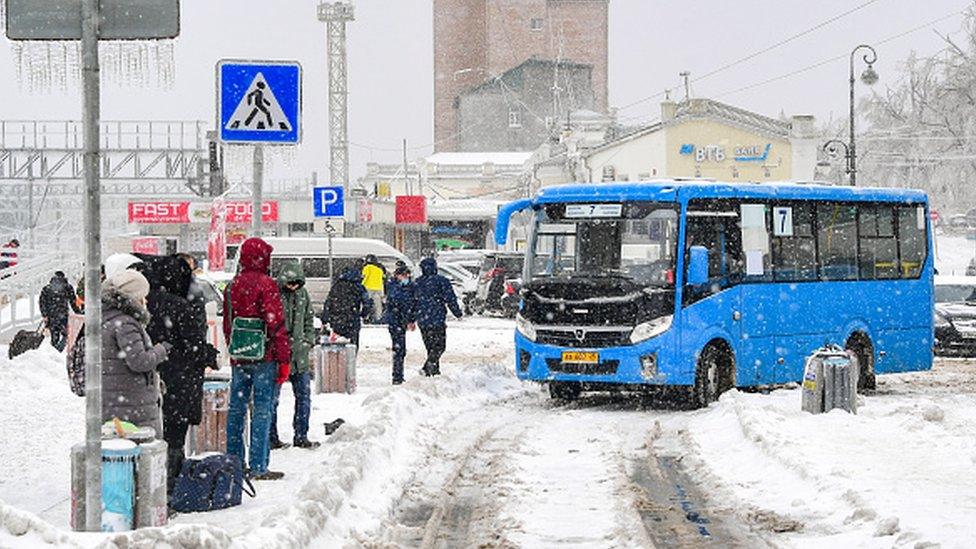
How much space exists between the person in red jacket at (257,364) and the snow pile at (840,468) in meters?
3.48

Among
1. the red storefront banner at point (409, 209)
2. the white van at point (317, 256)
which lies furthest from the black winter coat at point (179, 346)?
the red storefront banner at point (409, 209)

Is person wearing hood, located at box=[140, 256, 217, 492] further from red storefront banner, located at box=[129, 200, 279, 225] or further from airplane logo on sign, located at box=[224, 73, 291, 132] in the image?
red storefront banner, located at box=[129, 200, 279, 225]

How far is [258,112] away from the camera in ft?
45.0

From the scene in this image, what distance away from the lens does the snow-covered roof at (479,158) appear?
11441 cm

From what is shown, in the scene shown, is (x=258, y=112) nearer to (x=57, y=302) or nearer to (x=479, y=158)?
(x=57, y=302)

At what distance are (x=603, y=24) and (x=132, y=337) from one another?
11850cm

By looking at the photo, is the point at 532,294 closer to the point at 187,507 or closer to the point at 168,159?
the point at 187,507

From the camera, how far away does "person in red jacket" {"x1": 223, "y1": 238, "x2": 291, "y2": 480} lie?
43.4 ft

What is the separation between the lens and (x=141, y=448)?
31.9 feet

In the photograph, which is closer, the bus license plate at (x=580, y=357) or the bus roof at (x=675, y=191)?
the bus license plate at (x=580, y=357)

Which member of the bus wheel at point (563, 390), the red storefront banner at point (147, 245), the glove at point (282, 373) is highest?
the red storefront banner at point (147, 245)

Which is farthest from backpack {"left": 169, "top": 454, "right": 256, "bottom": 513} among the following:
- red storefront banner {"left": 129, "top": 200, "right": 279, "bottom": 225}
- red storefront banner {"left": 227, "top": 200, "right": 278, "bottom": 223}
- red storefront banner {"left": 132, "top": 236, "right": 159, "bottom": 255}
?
red storefront banner {"left": 129, "top": 200, "right": 279, "bottom": 225}

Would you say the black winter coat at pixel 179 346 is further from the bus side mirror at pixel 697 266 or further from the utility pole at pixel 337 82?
the utility pole at pixel 337 82

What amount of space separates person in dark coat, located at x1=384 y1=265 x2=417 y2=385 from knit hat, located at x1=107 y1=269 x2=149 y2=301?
13594 millimetres
